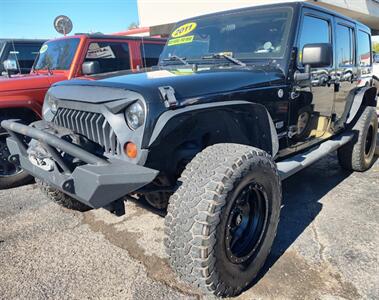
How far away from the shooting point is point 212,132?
2570mm

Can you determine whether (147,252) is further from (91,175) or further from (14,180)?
(14,180)

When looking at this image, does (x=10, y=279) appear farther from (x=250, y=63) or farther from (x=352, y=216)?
(x=352, y=216)

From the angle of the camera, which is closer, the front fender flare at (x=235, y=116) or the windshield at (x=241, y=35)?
the front fender flare at (x=235, y=116)

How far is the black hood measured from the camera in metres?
2.22

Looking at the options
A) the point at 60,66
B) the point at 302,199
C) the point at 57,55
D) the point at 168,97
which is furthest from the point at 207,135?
the point at 57,55

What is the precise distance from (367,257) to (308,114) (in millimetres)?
1465

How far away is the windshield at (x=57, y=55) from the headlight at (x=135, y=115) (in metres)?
3.59

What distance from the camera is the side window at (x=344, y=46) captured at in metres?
4.06

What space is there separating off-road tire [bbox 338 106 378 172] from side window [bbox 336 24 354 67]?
2.47ft

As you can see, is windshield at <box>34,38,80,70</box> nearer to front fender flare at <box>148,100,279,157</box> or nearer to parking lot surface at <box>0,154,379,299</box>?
parking lot surface at <box>0,154,379,299</box>

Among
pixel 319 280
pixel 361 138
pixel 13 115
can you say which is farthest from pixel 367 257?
pixel 13 115

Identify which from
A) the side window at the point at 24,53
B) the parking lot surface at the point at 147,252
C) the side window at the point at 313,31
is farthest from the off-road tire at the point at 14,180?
the side window at the point at 313,31

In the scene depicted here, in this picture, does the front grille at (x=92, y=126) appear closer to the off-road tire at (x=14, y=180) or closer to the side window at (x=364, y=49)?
the off-road tire at (x=14, y=180)

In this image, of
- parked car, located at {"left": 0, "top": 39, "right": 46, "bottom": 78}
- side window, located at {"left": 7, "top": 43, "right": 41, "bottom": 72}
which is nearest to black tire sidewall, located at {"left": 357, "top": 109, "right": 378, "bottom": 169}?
parked car, located at {"left": 0, "top": 39, "right": 46, "bottom": 78}
